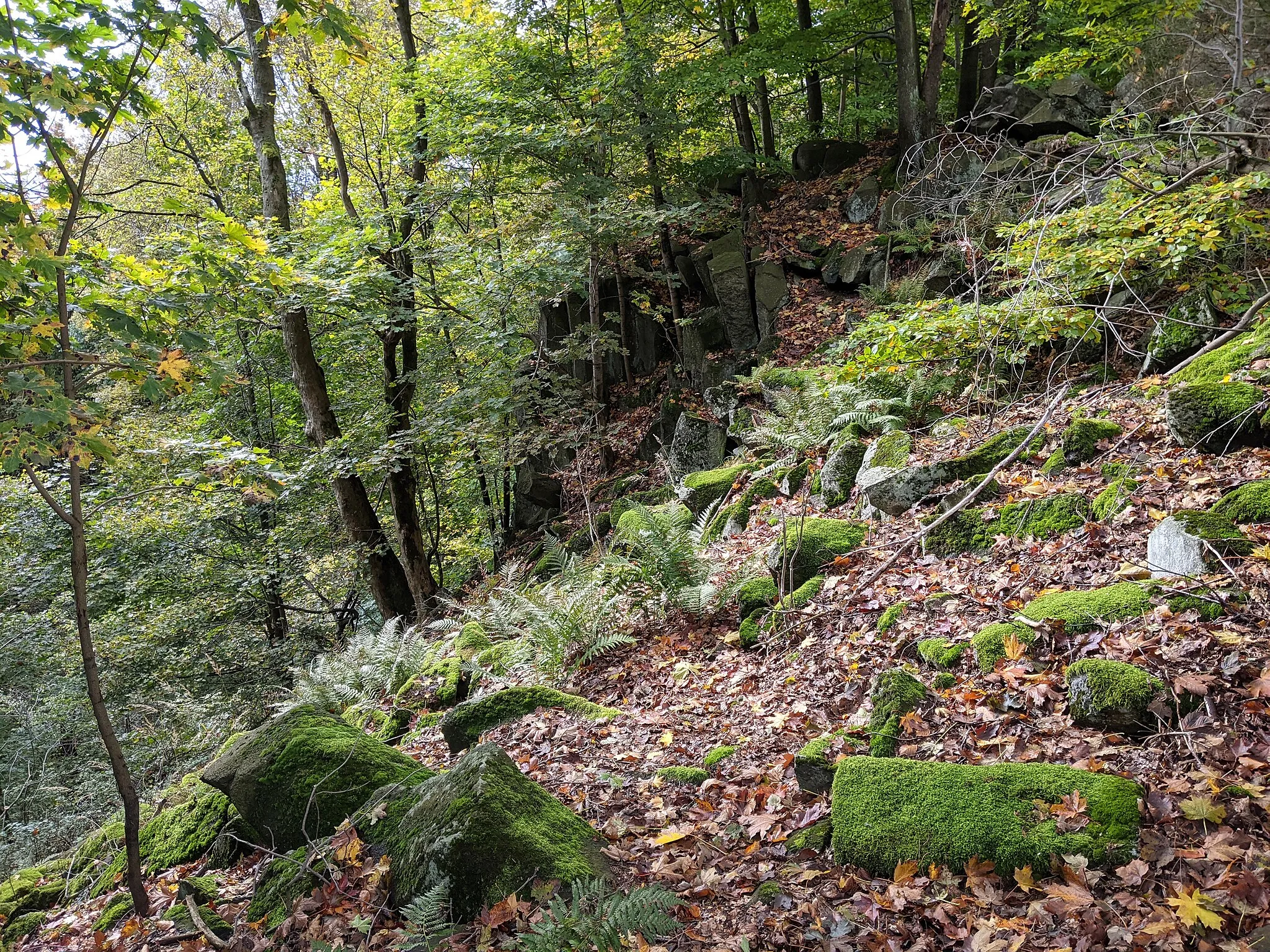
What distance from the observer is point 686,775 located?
395cm

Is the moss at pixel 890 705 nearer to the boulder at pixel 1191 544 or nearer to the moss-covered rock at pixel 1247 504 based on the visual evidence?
the boulder at pixel 1191 544

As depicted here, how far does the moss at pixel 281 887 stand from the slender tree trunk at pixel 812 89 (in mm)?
15455

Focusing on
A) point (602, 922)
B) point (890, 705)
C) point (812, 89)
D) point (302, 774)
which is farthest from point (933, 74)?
point (602, 922)

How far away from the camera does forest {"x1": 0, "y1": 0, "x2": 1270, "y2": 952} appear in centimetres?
297

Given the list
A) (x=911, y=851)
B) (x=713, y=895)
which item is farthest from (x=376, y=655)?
(x=911, y=851)

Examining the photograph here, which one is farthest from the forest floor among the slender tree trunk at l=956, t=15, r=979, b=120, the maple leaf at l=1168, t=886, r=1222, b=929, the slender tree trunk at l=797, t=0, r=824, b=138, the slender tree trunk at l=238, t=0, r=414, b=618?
the slender tree trunk at l=797, t=0, r=824, b=138

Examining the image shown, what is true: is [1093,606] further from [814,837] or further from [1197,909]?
[814,837]

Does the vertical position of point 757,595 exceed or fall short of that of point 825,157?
it falls short

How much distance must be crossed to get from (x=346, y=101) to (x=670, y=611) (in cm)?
1161

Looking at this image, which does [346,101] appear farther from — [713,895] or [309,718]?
[713,895]

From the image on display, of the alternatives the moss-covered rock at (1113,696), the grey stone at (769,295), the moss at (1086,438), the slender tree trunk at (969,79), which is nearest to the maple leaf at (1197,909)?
the moss-covered rock at (1113,696)

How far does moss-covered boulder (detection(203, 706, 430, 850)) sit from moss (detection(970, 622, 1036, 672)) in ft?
10.4

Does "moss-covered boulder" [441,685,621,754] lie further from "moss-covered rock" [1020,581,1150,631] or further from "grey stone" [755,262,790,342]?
"grey stone" [755,262,790,342]

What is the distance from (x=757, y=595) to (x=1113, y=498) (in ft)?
8.31
